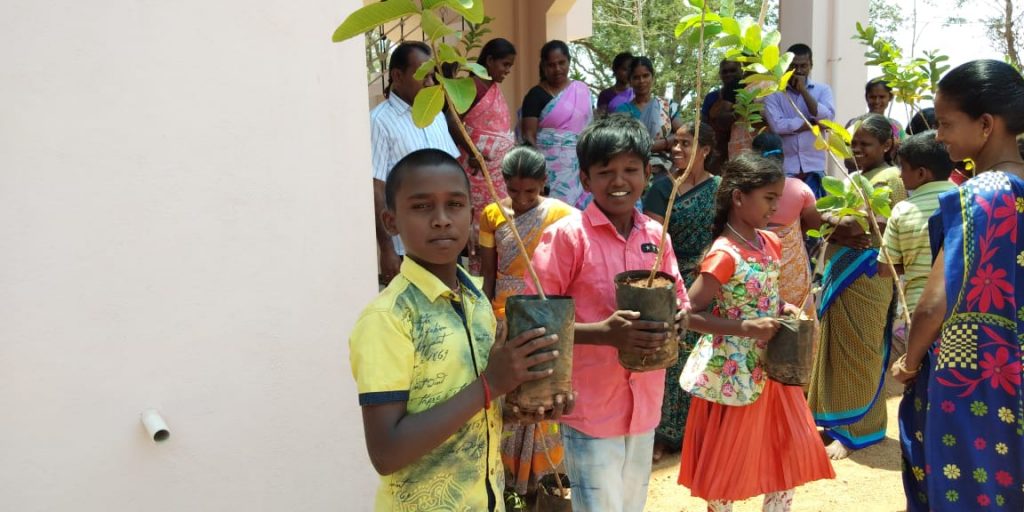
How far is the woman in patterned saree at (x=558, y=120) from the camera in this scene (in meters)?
5.26

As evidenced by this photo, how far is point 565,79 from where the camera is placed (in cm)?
550

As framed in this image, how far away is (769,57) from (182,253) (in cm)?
189

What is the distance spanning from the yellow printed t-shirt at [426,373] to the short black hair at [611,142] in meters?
0.77

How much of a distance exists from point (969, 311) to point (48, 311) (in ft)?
8.81

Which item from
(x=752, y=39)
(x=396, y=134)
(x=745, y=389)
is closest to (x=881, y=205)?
(x=745, y=389)

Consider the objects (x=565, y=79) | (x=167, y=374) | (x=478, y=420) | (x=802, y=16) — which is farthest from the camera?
(x=802, y=16)

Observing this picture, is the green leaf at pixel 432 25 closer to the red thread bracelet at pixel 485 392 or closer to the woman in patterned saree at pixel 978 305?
the red thread bracelet at pixel 485 392

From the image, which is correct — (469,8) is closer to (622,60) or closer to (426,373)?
(426,373)

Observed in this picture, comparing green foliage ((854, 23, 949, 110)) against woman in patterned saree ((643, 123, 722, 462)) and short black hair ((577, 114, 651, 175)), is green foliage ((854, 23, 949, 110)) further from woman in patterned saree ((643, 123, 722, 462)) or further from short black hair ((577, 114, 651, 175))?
short black hair ((577, 114, 651, 175))

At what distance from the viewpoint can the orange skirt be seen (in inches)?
109

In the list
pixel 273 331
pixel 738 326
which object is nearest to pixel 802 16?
pixel 738 326

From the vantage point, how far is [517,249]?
3531mm

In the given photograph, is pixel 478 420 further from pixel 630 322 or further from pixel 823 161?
pixel 823 161

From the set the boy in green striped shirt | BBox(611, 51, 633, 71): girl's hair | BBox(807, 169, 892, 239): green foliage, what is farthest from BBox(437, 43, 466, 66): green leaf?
BBox(611, 51, 633, 71): girl's hair
